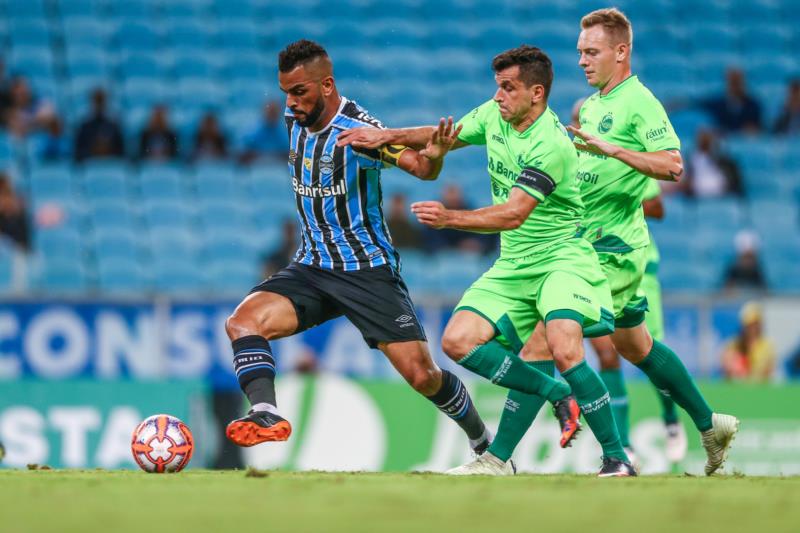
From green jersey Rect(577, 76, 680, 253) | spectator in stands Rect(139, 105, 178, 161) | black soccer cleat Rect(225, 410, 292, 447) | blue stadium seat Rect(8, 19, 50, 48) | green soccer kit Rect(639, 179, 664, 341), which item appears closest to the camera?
black soccer cleat Rect(225, 410, 292, 447)

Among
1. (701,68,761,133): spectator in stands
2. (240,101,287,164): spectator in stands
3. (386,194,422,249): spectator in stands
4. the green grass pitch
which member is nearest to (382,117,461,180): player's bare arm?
the green grass pitch

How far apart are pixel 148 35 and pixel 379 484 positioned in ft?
43.4

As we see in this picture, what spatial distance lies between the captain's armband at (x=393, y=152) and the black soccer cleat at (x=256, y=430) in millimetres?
1547

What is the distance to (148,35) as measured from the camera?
18.7m

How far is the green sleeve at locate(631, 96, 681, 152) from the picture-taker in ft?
25.3

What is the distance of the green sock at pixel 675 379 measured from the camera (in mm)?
8367

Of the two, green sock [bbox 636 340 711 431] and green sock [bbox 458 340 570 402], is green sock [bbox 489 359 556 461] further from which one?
green sock [bbox 636 340 711 431]

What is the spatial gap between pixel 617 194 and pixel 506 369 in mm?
1326

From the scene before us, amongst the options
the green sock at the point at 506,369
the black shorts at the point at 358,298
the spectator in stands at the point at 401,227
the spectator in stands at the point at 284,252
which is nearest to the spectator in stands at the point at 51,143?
the spectator in stands at the point at 284,252

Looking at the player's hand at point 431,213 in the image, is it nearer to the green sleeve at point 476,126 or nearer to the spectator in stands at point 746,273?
the green sleeve at point 476,126

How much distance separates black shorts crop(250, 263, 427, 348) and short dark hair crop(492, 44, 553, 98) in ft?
4.36

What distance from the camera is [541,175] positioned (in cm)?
725

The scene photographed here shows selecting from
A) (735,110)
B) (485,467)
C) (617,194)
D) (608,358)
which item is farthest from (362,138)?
(735,110)

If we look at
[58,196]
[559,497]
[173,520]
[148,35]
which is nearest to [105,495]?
[173,520]
